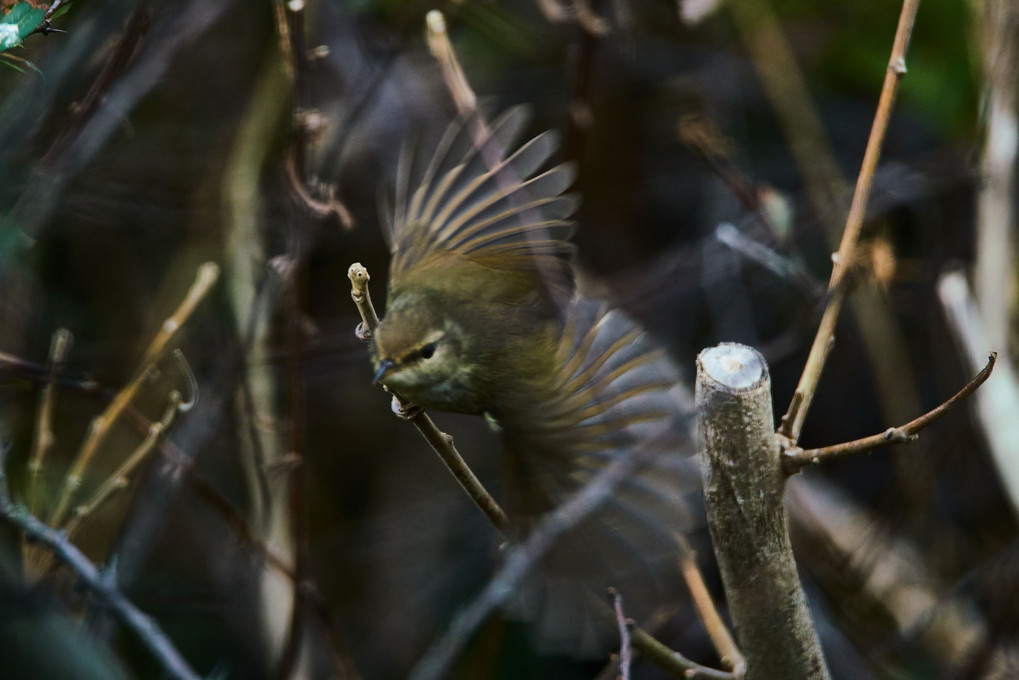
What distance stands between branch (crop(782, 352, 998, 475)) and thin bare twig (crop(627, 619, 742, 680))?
0.95ft

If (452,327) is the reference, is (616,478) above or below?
below

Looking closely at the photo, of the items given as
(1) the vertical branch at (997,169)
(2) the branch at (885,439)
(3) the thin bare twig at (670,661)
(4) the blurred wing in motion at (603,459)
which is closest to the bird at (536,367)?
(4) the blurred wing in motion at (603,459)

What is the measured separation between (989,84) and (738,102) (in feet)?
3.44

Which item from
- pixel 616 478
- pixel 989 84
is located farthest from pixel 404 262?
pixel 989 84

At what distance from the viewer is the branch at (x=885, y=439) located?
0.96 meters

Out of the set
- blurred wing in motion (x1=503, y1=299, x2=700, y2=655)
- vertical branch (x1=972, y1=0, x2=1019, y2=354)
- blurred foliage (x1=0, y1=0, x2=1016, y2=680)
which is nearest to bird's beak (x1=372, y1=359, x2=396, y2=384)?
blurred wing in motion (x1=503, y1=299, x2=700, y2=655)

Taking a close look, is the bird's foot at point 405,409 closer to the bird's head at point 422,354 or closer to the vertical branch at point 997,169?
the bird's head at point 422,354

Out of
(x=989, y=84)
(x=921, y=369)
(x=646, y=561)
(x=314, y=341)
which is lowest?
(x=921, y=369)

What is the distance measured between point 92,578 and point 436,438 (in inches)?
26.7

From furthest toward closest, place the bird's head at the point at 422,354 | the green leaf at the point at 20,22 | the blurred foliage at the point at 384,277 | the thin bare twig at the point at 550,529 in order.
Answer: the blurred foliage at the point at 384,277 < the thin bare twig at the point at 550,529 < the bird's head at the point at 422,354 < the green leaf at the point at 20,22

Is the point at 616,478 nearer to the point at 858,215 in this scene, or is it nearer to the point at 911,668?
the point at 858,215

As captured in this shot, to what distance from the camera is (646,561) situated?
1.58 meters

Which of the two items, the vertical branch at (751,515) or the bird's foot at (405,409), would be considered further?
the bird's foot at (405,409)

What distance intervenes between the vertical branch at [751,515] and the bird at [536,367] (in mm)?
371
